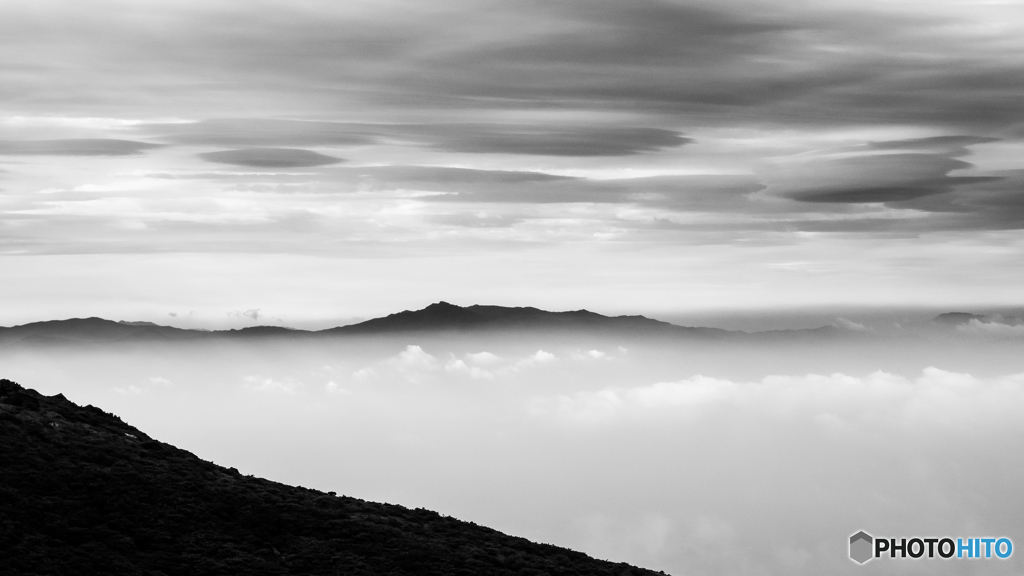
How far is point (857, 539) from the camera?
7731cm

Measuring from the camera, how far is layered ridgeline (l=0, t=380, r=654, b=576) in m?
53.8

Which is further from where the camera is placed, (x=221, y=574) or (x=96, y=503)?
(x=96, y=503)

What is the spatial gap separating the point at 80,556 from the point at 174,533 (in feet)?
21.2

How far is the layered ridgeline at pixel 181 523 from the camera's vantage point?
5381cm

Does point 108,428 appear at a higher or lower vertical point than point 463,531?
higher

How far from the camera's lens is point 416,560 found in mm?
60562

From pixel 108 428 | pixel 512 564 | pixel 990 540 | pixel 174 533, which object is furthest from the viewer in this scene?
pixel 108 428

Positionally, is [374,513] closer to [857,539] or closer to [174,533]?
[174,533]

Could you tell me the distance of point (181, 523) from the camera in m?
58.9

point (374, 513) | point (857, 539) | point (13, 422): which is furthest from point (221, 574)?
point (857, 539)

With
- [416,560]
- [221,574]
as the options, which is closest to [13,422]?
[221,574]

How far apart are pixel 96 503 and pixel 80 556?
23.4 feet

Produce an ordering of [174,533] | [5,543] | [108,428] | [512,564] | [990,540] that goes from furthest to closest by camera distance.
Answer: [108,428] → [990,540] → [512,564] → [174,533] → [5,543]

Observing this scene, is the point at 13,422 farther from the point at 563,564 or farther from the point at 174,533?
the point at 563,564
